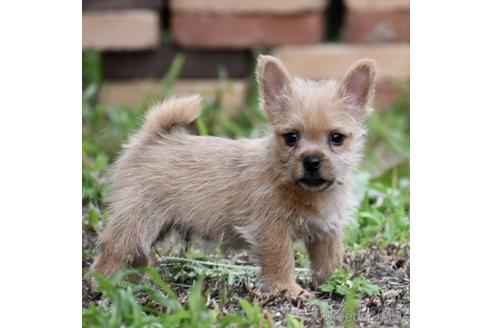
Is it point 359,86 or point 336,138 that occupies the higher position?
point 359,86

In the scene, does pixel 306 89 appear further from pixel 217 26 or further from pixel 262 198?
pixel 217 26

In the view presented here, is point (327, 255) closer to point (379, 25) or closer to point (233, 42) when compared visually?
point (379, 25)

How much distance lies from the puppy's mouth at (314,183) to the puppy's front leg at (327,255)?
0.92ft

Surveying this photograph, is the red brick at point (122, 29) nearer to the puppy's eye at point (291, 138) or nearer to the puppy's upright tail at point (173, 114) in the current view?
the puppy's upright tail at point (173, 114)

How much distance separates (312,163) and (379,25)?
10.2ft

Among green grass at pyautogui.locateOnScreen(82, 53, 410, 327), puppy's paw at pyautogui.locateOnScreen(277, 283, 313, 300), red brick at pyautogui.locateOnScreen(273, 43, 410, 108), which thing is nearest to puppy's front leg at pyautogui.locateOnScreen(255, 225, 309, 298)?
puppy's paw at pyautogui.locateOnScreen(277, 283, 313, 300)

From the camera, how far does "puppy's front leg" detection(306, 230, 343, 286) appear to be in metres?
3.29

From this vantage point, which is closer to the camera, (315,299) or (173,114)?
(315,299)

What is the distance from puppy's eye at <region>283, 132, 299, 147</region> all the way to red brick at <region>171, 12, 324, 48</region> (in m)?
3.23

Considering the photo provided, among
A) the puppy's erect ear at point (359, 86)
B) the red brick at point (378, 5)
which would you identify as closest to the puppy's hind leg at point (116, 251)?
the puppy's erect ear at point (359, 86)

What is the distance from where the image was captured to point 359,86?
319cm

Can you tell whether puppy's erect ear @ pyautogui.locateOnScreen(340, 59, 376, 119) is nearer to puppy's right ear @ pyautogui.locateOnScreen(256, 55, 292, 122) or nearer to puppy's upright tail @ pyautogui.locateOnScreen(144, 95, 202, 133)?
puppy's right ear @ pyautogui.locateOnScreen(256, 55, 292, 122)

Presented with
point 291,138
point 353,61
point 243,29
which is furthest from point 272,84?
point 243,29
